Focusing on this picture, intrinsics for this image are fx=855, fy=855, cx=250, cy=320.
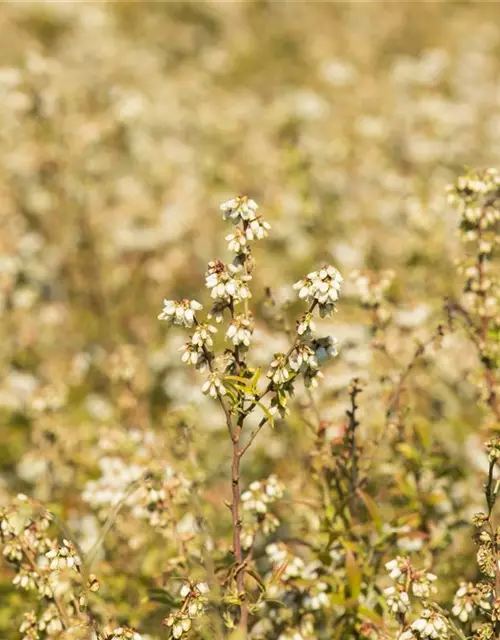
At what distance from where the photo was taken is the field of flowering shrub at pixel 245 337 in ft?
15.0

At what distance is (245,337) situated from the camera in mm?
4168

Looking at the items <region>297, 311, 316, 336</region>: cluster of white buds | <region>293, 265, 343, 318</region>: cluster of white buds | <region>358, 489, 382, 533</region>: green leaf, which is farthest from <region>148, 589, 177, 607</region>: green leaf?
<region>293, 265, 343, 318</region>: cluster of white buds

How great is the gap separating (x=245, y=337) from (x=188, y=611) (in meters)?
1.35

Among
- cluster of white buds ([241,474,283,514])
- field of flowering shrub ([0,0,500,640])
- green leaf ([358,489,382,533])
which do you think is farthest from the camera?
green leaf ([358,489,382,533])

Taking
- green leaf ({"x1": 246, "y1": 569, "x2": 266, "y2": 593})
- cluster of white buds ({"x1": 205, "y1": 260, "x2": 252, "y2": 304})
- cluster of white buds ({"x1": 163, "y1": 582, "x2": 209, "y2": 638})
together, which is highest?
cluster of white buds ({"x1": 205, "y1": 260, "x2": 252, "y2": 304})

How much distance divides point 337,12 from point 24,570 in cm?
1976

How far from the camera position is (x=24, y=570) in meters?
4.73

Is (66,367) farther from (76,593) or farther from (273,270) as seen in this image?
(76,593)

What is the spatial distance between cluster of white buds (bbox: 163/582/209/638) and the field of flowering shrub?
17 millimetres

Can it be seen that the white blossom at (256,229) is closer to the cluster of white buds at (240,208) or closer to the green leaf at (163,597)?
the cluster of white buds at (240,208)

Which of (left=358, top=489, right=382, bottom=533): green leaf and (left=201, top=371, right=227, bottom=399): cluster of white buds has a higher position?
(left=358, top=489, right=382, bottom=533): green leaf

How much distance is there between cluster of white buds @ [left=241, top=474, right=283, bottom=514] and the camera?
496 centimetres

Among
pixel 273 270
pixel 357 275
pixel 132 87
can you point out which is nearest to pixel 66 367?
pixel 273 270

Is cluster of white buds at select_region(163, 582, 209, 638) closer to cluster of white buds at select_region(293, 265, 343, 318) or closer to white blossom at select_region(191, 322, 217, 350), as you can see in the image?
white blossom at select_region(191, 322, 217, 350)
